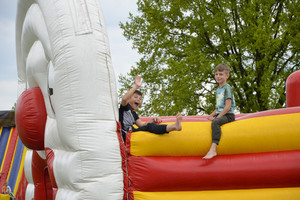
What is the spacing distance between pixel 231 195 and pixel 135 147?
0.86 m

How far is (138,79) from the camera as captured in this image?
10.2 feet

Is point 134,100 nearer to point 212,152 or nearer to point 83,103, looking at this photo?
point 83,103

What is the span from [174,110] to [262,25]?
3.38 metres

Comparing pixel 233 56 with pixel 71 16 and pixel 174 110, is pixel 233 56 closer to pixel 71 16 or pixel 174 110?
pixel 174 110

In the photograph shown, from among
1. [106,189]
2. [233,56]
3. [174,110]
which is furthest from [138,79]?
[233,56]

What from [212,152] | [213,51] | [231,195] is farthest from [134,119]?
[213,51]

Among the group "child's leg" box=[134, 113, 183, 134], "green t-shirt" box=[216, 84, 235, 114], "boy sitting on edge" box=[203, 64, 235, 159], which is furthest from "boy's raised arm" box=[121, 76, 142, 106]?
"green t-shirt" box=[216, 84, 235, 114]

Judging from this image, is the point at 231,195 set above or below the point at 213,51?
Answer: below

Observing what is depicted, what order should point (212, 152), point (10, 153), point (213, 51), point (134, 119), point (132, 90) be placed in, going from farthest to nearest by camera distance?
point (213, 51)
point (10, 153)
point (134, 119)
point (132, 90)
point (212, 152)

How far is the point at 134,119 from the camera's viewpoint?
3.57 m

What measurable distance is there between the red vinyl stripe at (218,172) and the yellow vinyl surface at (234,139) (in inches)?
2.3

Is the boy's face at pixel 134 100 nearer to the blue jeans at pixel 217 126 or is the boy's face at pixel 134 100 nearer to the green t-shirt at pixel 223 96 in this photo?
the green t-shirt at pixel 223 96

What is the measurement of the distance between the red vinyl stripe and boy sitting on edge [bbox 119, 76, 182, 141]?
0.26 m

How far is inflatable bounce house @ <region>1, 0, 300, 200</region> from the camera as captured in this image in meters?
2.81
